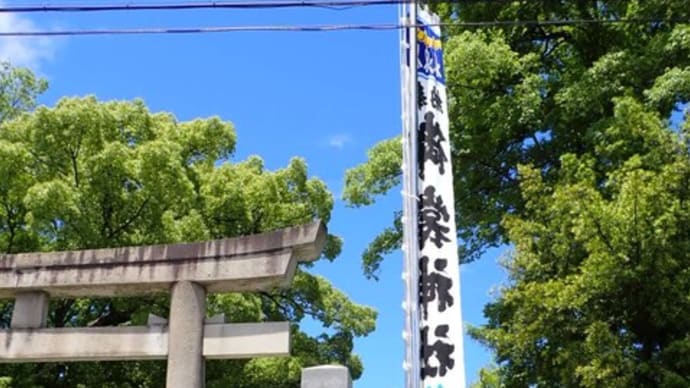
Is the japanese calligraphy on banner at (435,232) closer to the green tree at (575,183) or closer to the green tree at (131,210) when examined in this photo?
the green tree at (575,183)

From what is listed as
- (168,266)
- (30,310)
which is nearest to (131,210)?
(30,310)

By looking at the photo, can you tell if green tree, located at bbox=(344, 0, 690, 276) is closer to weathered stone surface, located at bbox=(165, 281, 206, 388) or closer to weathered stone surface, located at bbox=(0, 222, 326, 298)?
weathered stone surface, located at bbox=(0, 222, 326, 298)

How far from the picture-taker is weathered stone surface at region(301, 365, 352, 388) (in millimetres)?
6633

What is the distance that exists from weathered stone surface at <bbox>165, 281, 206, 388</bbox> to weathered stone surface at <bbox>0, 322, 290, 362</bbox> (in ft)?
0.32

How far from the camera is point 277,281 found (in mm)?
8141

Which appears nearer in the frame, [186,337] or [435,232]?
[435,232]

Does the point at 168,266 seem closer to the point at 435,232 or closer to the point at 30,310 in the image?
the point at 30,310

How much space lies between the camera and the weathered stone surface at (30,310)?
8.48 m

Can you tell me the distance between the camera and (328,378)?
A: 665cm

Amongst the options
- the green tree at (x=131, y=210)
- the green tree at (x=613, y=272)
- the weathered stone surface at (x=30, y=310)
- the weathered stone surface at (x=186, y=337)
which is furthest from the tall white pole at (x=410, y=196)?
the green tree at (x=131, y=210)

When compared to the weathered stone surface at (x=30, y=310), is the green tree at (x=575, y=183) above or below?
above

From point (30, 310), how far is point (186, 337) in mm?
1866

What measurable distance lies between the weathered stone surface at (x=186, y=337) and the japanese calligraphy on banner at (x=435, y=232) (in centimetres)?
271

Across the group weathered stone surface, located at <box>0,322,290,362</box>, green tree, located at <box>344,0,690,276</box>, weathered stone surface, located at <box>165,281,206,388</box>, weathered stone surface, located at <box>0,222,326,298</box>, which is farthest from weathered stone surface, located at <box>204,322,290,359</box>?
green tree, located at <box>344,0,690,276</box>
